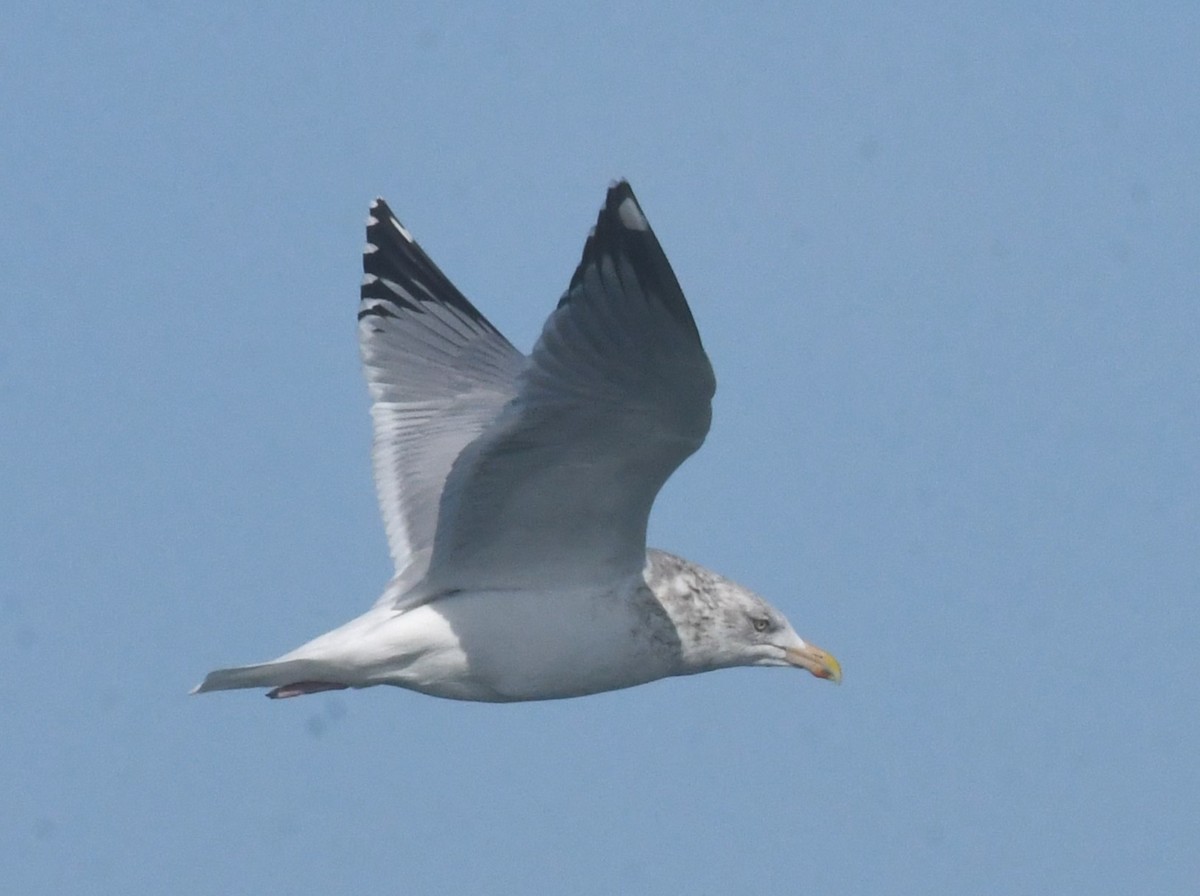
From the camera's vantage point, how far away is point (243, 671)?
8117 mm

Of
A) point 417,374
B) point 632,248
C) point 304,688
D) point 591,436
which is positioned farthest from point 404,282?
point 632,248

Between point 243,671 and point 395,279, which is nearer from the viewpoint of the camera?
point 243,671

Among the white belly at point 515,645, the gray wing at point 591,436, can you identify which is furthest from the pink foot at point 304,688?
the gray wing at point 591,436

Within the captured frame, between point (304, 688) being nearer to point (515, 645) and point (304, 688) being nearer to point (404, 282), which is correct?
point (515, 645)

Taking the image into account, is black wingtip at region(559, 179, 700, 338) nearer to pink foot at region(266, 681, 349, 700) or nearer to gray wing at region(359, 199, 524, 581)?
gray wing at region(359, 199, 524, 581)

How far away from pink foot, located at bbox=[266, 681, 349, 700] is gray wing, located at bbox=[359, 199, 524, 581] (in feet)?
2.05

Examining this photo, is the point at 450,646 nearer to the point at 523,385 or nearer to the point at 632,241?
the point at 523,385

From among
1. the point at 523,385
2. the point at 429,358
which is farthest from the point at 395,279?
the point at 523,385

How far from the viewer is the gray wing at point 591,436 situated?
7039mm

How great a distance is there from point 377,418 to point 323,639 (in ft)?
4.84

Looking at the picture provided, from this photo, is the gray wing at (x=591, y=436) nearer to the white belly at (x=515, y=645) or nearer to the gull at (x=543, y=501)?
the gull at (x=543, y=501)

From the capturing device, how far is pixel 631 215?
22.5 ft

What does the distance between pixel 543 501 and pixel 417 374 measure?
1599 mm

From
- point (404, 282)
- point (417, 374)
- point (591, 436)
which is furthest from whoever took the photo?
point (404, 282)
